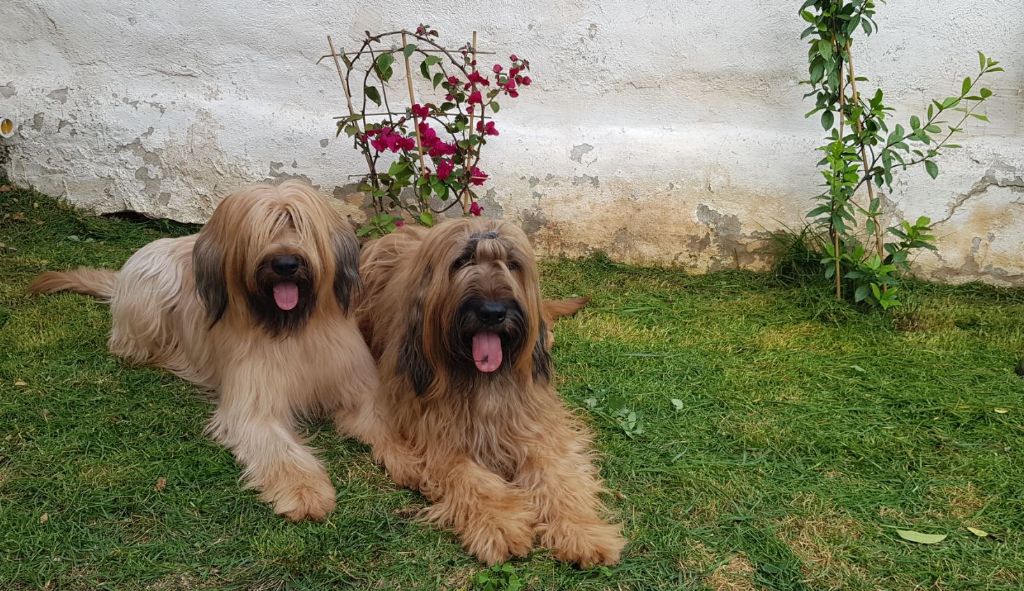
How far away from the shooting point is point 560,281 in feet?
17.8

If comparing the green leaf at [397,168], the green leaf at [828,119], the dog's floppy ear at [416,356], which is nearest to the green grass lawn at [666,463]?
the dog's floppy ear at [416,356]

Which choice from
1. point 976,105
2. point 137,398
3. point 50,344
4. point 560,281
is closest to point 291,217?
point 137,398

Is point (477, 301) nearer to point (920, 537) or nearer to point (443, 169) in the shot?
point (920, 537)

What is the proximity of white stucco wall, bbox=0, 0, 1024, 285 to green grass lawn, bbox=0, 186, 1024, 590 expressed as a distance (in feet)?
2.38

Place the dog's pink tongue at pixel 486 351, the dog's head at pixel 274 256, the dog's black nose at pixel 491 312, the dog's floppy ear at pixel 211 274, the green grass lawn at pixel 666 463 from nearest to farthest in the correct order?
the green grass lawn at pixel 666 463 → the dog's black nose at pixel 491 312 → the dog's pink tongue at pixel 486 351 → the dog's head at pixel 274 256 → the dog's floppy ear at pixel 211 274

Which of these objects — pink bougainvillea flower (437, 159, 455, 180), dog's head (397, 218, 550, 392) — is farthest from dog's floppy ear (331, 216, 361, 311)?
pink bougainvillea flower (437, 159, 455, 180)

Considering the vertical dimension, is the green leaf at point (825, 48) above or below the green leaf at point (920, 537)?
above

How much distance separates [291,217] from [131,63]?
339 centimetres

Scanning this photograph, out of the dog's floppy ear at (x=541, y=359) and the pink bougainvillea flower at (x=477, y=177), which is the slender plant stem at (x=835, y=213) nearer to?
the pink bougainvillea flower at (x=477, y=177)

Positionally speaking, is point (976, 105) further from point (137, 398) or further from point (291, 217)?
point (137, 398)

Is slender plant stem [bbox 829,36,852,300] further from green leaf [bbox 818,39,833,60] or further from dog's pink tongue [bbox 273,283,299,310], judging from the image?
dog's pink tongue [bbox 273,283,299,310]

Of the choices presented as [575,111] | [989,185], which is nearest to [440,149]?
[575,111]

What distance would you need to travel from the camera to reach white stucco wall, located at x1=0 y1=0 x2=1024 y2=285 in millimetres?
5215

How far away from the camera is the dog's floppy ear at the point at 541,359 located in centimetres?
332
